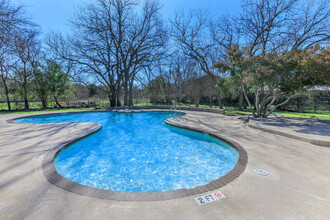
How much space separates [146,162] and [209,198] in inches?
96.9

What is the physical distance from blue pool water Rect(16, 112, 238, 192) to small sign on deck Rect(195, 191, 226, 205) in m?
0.91

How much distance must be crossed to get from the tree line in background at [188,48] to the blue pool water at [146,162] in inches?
191

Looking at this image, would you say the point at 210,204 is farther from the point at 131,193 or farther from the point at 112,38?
the point at 112,38

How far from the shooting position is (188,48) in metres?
14.4

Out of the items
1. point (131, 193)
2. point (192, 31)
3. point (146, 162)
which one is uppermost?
point (192, 31)

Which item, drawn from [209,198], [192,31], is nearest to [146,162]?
[209,198]

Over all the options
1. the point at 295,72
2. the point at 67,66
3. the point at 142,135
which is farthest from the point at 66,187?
the point at 67,66

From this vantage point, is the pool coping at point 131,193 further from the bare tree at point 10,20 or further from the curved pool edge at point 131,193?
the bare tree at point 10,20

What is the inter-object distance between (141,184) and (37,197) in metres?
1.75

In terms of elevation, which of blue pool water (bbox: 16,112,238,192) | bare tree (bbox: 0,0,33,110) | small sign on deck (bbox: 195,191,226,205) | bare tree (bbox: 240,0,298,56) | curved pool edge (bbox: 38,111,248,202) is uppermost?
bare tree (bbox: 240,0,298,56)

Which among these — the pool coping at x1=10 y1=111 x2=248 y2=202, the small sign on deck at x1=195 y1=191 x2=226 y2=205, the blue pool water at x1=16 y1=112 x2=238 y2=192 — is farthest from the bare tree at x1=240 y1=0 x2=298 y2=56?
the small sign on deck at x1=195 y1=191 x2=226 y2=205

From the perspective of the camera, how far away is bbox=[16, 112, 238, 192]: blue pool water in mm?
3135

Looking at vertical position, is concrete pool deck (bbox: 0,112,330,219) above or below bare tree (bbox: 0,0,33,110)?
below

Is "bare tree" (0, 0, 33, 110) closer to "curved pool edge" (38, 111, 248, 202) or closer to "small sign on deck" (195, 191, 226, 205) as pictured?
"curved pool edge" (38, 111, 248, 202)
